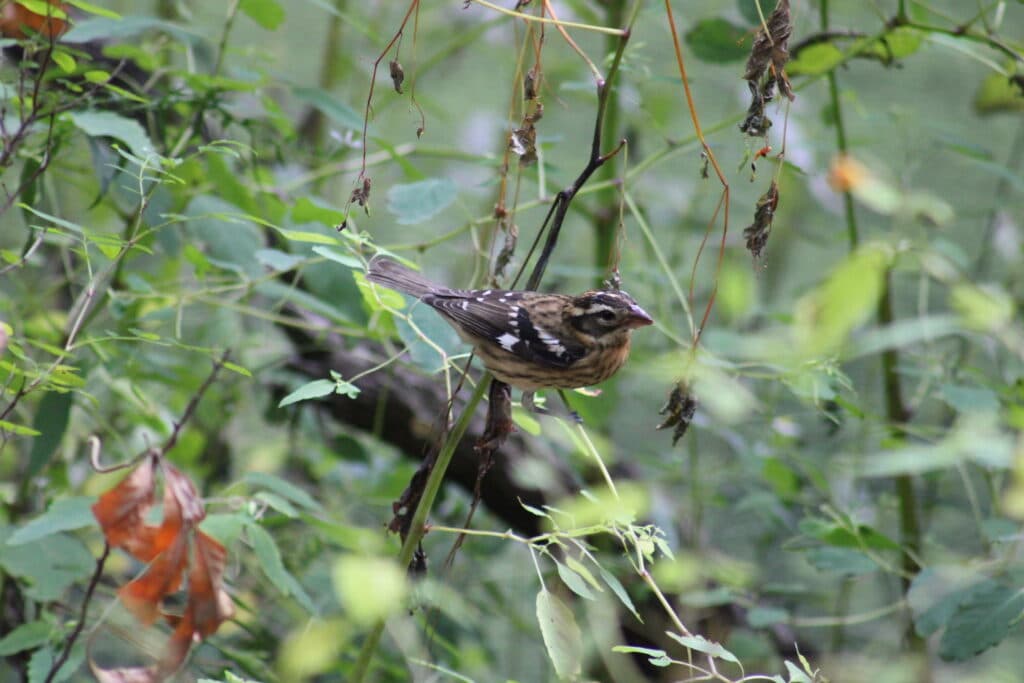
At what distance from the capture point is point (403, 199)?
2139 millimetres

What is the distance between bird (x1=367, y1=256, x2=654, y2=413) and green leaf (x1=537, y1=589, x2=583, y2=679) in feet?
1.55

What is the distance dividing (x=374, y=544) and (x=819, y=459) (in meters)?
2.25

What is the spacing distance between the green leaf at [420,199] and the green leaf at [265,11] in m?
0.54

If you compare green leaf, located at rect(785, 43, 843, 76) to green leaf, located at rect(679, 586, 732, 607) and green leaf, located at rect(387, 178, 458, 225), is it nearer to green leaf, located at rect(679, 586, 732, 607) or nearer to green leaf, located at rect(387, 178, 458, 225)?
green leaf, located at rect(387, 178, 458, 225)

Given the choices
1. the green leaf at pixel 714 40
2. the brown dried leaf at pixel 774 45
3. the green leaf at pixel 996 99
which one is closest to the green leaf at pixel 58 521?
the brown dried leaf at pixel 774 45

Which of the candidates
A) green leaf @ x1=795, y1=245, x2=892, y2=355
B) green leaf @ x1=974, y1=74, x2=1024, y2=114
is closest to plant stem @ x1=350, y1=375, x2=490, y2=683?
green leaf @ x1=795, y1=245, x2=892, y2=355

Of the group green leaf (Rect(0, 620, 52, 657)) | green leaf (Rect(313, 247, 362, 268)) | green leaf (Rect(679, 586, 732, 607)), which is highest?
green leaf (Rect(313, 247, 362, 268))

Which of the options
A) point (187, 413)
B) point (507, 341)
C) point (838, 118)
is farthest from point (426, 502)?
point (838, 118)

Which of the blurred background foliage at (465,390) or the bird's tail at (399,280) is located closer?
the blurred background foliage at (465,390)

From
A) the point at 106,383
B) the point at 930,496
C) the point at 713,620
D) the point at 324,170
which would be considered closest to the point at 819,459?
the point at 930,496

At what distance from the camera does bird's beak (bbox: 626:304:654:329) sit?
1987 millimetres

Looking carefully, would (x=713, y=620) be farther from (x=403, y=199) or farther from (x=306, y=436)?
(x=403, y=199)

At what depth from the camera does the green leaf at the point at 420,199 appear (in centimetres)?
208

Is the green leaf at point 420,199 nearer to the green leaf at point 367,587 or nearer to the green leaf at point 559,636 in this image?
the green leaf at point 559,636
